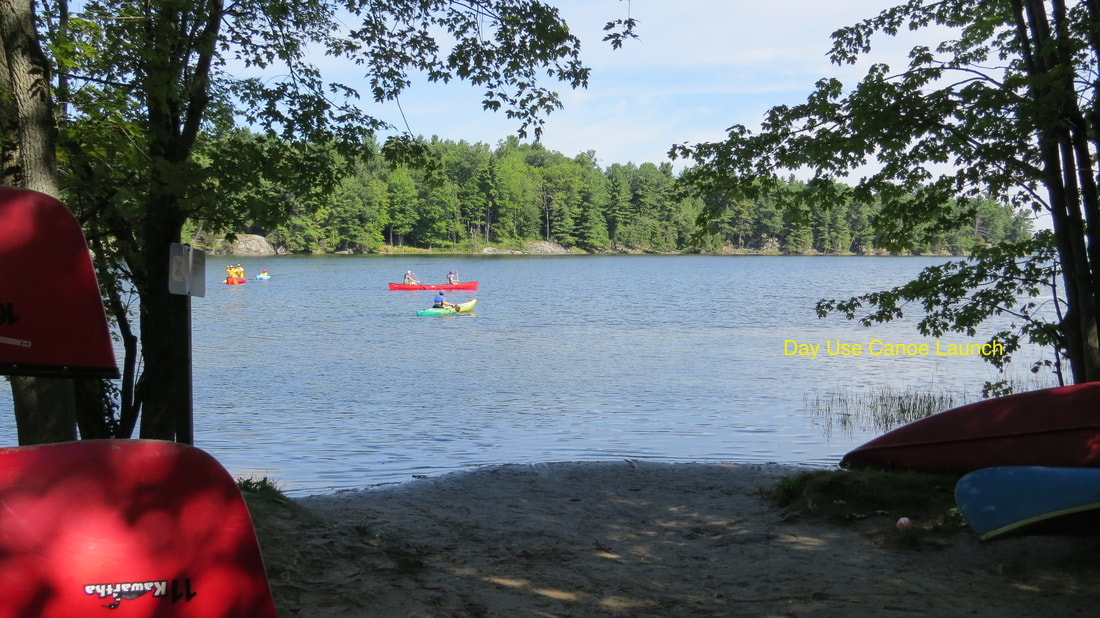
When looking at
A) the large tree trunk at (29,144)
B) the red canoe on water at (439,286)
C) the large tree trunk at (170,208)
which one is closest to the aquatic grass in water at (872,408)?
the large tree trunk at (170,208)

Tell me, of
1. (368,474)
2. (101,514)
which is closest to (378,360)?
(368,474)

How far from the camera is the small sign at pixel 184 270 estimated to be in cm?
630

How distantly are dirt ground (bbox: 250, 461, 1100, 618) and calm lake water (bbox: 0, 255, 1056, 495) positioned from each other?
3908mm

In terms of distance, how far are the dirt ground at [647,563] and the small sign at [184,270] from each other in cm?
163

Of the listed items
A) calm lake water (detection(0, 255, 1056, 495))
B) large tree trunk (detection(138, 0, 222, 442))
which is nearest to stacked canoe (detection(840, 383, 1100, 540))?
calm lake water (detection(0, 255, 1056, 495))

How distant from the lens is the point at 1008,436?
24.0 ft

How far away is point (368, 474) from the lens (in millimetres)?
11406

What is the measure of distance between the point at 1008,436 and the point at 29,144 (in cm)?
732

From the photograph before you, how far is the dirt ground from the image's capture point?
5004mm

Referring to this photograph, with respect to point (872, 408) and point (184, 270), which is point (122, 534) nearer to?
point (184, 270)

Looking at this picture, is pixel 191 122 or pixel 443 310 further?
pixel 443 310

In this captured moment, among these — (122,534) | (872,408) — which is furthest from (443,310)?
(122,534)

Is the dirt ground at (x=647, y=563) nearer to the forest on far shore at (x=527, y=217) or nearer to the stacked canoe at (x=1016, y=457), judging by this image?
the stacked canoe at (x=1016, y=457)

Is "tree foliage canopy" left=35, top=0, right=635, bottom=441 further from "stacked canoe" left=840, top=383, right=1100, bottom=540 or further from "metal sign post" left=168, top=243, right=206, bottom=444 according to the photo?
"stacked canoe" left=840, top=383, right=1100, bottom=540
